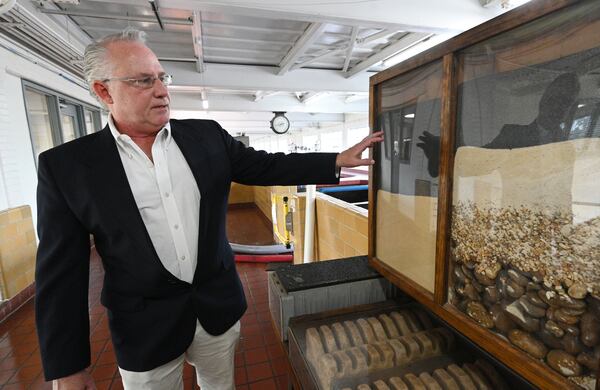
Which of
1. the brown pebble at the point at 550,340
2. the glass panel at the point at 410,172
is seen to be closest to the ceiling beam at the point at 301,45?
the glass panel at the point at 410,172

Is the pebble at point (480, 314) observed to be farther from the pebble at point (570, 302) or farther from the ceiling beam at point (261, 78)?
the ceiling beam at point (261, 78)

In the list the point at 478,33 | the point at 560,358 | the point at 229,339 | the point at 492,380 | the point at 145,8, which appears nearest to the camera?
the point at 560,358

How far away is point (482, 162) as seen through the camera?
74 centimetres

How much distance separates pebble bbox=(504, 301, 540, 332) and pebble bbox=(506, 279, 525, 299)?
0.06ft

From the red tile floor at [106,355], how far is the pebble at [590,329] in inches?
53.5

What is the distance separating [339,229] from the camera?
245cm

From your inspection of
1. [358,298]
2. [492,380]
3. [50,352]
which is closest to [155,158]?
[50,352]

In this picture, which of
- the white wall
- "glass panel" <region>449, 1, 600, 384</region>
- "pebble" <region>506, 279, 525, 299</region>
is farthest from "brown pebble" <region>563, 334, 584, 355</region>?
the white wall

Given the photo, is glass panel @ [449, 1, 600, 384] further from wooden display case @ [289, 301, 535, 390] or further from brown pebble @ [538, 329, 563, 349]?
wooden display case @ [289, 301, 535, 390]

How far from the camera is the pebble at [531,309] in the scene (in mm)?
648

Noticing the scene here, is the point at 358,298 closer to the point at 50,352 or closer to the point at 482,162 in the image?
the point at 482,162

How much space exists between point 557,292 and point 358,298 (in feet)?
2.36

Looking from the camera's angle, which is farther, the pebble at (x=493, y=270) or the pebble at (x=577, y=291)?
the pebble at (x=493, y=270)

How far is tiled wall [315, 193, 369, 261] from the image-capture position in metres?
2.09
